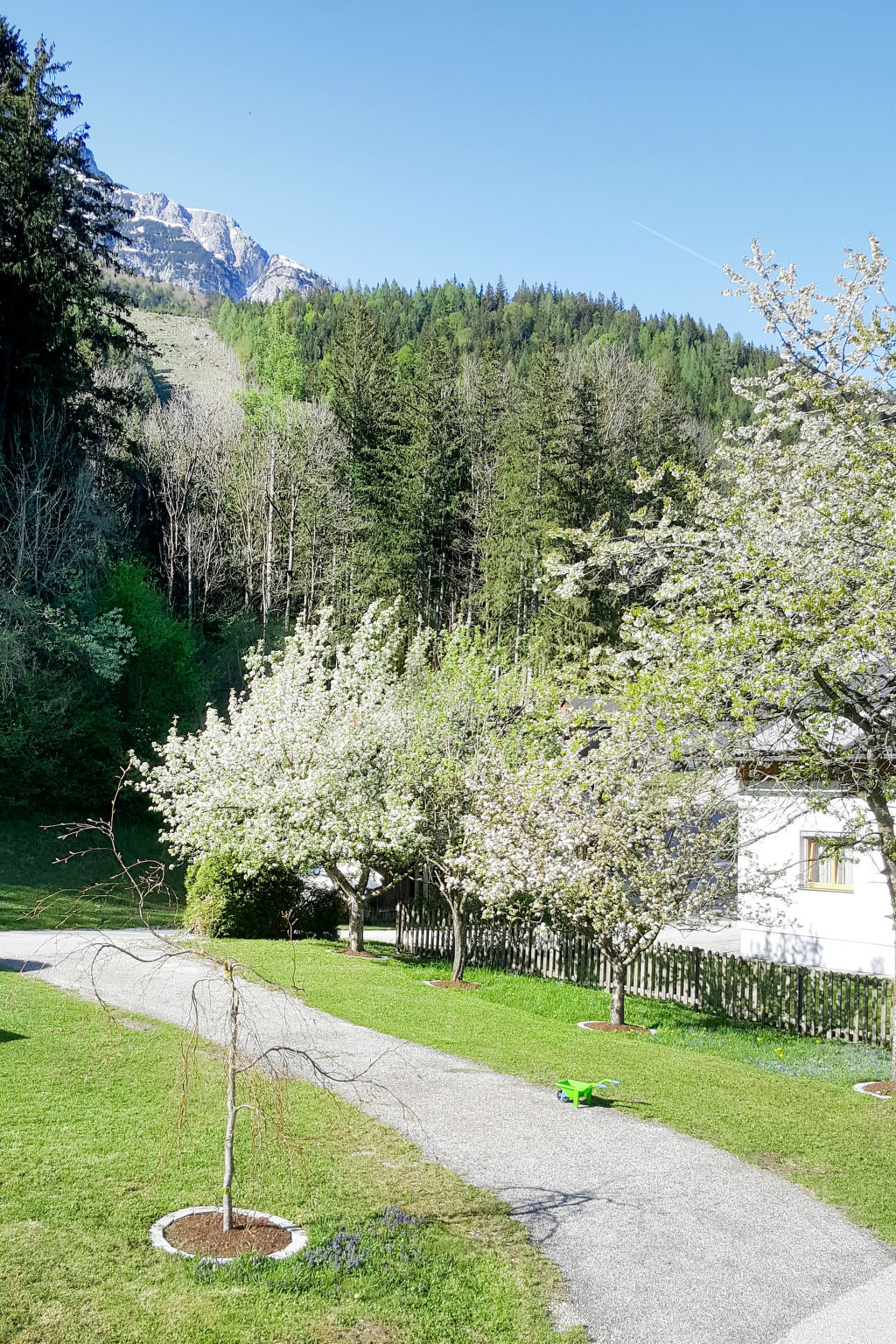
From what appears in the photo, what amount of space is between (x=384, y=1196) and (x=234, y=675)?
118 feet

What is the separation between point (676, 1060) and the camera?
1228 centimetres

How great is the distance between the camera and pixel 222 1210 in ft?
19.7

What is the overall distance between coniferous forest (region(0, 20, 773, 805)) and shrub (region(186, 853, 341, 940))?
8509 millimetres

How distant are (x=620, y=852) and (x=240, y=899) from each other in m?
9.18

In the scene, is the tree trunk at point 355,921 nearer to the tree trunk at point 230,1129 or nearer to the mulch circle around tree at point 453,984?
the mulch circle around tree at point 453,984

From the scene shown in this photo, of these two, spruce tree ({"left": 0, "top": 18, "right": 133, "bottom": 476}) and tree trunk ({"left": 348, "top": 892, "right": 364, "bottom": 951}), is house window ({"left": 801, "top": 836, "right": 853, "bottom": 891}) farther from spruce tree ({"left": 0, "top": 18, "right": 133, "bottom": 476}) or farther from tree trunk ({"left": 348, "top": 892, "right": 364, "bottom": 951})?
spruce tree ({"left": 0, "top": 18, "right": 133, "bottom": 476})

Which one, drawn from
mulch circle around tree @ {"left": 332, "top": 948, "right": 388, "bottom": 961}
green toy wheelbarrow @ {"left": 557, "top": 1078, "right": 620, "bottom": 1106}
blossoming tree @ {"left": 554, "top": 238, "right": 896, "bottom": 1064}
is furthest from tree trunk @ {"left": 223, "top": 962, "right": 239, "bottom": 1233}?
mulch circle around tree @ {"left": 332, "top": 948, "right": 388, "bottom": 961}

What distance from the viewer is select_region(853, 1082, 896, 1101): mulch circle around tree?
11.2m

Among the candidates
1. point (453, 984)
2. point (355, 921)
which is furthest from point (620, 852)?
point (355, 921)

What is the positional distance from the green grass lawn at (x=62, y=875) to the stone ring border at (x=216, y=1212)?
16.2m

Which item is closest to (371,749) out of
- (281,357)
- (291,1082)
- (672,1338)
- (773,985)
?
(773,985)

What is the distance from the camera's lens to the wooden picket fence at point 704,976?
1460 cm

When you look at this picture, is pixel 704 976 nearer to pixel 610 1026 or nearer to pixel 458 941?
pixel 610 1026

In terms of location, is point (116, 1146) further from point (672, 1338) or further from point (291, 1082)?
point (672, 1338)
